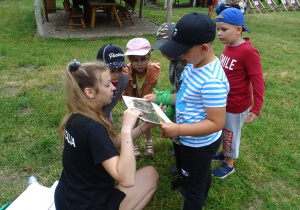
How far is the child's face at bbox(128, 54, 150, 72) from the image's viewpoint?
2309 millimetres

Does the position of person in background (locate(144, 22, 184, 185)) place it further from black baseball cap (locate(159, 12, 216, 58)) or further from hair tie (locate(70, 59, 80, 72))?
hair tie (locate(70, 59, 80, 72))

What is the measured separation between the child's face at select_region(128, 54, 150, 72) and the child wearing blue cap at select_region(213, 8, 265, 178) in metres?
0.69

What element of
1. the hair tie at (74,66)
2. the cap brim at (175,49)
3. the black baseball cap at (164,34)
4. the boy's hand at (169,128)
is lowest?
the boy's hand at (169,128)

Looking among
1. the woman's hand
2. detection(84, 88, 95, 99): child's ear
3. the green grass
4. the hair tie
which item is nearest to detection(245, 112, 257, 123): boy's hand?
the green grass

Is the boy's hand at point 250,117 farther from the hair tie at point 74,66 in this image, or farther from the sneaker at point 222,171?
the hair tie at point 74,66

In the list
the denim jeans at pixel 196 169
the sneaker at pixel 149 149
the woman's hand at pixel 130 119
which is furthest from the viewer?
the sneaker at pixel 149 149

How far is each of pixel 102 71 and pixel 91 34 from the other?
684 centimetres

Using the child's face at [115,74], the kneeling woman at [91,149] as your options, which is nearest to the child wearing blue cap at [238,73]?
the child's face at [115,74]

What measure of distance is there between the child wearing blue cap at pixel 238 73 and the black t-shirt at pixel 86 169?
47.9 inches

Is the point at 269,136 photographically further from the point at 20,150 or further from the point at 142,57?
the point at 20,150

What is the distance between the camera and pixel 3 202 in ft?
7.26

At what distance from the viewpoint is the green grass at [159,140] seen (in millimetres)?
2365

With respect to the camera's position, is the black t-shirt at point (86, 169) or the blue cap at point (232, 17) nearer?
the black t-shirt at point (86, 169)

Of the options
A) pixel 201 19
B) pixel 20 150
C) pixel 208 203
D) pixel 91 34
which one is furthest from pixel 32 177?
pixel 91 34
